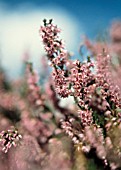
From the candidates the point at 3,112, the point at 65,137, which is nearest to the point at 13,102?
the point at 3,112

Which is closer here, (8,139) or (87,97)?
(8,139)

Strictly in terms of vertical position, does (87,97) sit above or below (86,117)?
above

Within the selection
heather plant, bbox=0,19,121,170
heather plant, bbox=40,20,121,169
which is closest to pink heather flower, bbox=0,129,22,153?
heather plant, bbox=0,19,121,170

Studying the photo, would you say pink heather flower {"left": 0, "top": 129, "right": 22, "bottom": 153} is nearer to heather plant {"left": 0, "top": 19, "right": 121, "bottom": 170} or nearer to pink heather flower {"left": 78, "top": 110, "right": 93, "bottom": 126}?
heather plant {"left": 0, "top": 19, "right": 121, "bottom": 170}

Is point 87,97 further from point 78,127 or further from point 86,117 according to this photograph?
point 78,127

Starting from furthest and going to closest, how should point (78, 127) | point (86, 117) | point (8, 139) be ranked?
point (78, 127) → point (86, 117) → point (8, 139)

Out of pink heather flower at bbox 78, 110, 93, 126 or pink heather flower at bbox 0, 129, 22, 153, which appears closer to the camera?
pink heather flower at bbox 0, 129, 22, 153

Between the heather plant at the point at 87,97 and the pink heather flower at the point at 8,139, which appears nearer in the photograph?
the pink heather flower at the point at 8,139

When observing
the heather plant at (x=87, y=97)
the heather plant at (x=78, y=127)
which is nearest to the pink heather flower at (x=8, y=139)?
the heather plant at (x=78, y=127)

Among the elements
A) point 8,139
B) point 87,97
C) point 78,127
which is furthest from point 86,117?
point 8,139

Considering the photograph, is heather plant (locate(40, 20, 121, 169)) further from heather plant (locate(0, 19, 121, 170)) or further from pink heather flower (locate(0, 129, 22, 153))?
pink heather flower (locate(0, 129, 22, 153))

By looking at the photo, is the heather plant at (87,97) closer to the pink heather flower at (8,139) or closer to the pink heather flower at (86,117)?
the pink heather flower at (86,117)

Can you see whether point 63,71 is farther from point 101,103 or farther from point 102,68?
point 101,103
